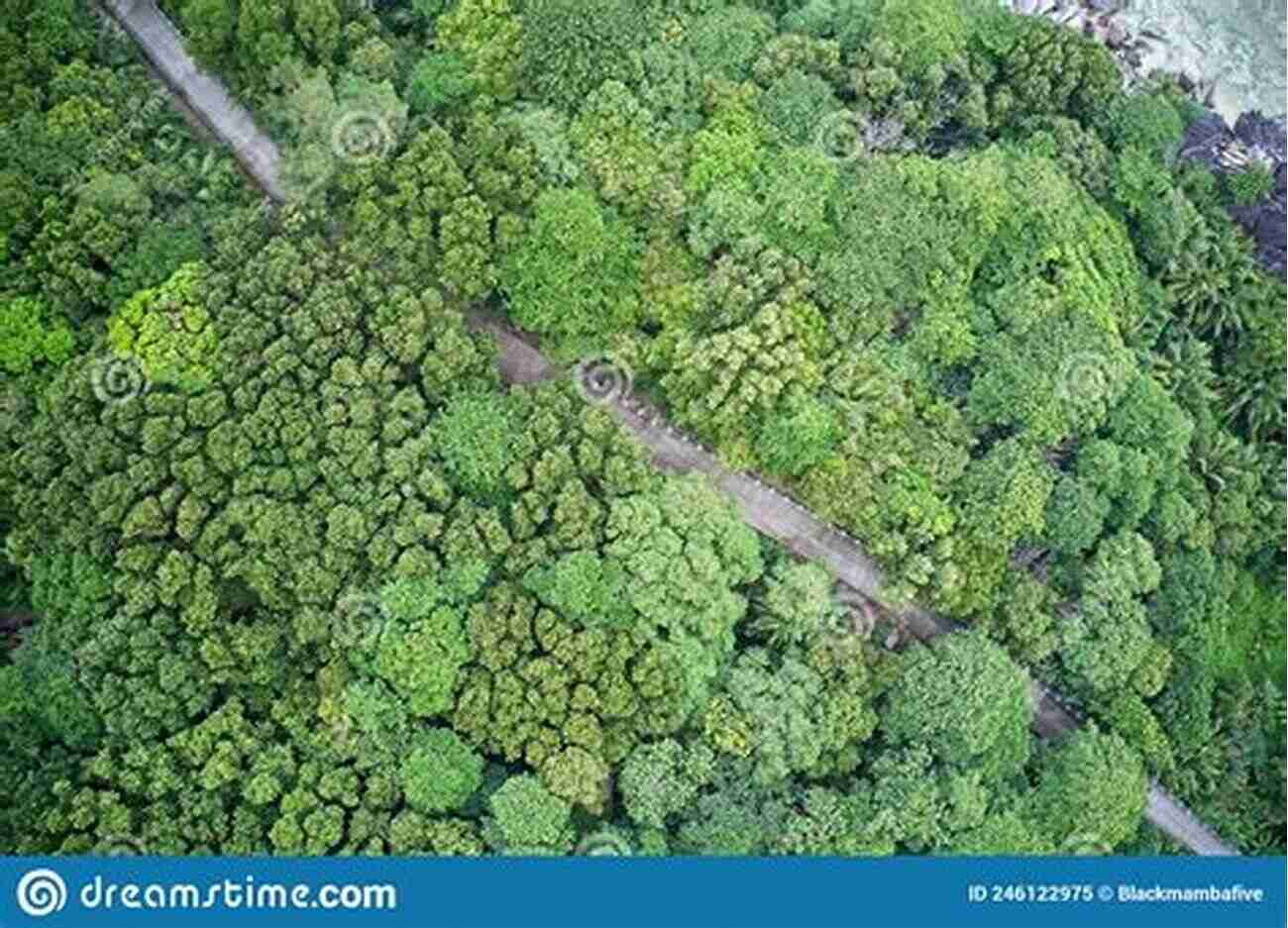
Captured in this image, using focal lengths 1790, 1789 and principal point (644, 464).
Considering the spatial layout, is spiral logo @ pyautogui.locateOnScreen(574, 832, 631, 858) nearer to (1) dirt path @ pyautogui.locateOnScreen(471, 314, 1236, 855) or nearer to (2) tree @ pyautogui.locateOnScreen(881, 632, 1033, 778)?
(2) tree @ pyautogui.locateOnScreen(881, 632, 1033, 778)

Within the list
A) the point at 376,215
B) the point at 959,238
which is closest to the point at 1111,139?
the point at 959,238

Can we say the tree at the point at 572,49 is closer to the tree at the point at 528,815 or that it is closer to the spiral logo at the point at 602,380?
the spiral logo at the point at 602,380

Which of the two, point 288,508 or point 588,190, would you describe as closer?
point 288,508

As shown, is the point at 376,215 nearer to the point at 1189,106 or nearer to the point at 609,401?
the point at 609,401

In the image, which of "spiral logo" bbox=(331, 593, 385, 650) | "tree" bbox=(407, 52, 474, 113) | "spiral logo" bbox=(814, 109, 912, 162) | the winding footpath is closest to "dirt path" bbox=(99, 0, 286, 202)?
the winding footpath

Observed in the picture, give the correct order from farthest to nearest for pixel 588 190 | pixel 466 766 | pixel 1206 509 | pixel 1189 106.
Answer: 1. pixel 1189 106
2. pixel 1206 509
3. pixel 588 190
4. pixel 466 766

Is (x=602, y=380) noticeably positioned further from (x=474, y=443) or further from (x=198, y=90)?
(x=198, y=90)
